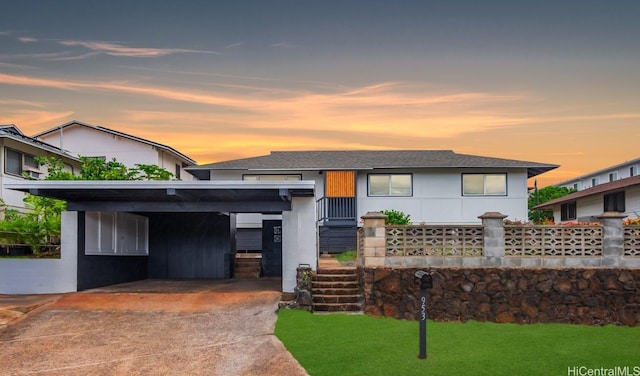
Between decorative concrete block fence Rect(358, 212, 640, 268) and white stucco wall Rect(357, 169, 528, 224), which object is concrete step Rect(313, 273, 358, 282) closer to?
decorative concrete block fence Rect(358, 212, 640, 268)

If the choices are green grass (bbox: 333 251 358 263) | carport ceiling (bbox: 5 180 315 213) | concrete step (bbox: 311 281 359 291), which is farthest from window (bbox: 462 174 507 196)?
concrete step (bbox: 311 281 359 291)

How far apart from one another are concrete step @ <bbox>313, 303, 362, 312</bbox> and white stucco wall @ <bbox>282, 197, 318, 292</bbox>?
1.63 metres

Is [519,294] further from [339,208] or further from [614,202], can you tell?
[614,202]

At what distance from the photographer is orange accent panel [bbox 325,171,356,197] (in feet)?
79.1

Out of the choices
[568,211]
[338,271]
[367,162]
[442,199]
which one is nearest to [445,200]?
[442,199]

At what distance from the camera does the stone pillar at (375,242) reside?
13906 millimetres

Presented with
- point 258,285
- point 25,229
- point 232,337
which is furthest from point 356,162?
point 232,337

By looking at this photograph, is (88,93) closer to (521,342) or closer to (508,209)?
(521,342)

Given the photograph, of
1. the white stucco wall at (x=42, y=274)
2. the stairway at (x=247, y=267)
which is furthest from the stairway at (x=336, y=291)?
the white stucco wall at (x=42, y=274)

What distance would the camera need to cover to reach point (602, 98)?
1817 cm

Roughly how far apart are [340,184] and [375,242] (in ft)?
33.9

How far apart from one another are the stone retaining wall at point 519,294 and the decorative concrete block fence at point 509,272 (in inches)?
0.9

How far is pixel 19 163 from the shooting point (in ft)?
72.5

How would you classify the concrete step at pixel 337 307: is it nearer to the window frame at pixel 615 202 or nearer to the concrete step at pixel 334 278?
the concrete step at pixel 334 278
